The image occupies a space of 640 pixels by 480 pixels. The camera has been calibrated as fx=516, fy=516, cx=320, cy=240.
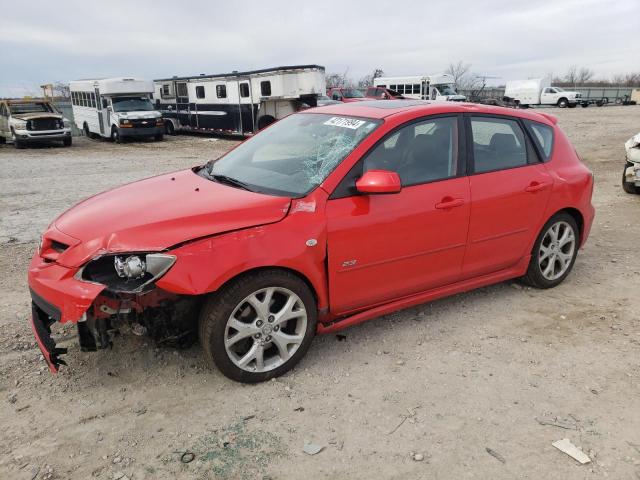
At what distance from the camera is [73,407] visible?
2998 mm

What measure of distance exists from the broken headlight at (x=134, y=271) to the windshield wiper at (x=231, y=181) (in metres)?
0.86

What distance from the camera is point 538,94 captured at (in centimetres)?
4256

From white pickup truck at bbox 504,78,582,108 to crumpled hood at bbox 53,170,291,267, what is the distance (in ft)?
135

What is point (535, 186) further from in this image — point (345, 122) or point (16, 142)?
point (16, 142)

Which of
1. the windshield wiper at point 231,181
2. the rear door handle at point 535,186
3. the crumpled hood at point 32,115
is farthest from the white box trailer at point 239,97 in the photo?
the windshield wiper at point 231,181

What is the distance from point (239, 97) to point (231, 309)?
19.3 m

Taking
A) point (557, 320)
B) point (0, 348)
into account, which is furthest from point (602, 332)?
point (0, 348)

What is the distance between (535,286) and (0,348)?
171 inches

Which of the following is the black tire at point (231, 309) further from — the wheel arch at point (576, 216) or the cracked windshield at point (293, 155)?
the wheel arch at point (576, 216)

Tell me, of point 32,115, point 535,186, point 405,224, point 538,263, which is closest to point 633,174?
point 538,263

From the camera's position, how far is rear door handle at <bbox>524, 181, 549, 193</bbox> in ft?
13.7

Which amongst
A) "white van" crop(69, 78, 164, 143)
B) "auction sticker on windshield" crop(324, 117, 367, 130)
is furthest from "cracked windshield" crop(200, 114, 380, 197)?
"white van" crop(69, 78, 164, 143)

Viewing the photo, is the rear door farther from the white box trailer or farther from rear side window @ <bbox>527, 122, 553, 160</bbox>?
the white box trailer

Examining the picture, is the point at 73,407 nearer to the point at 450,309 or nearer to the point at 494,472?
the point at 494,472
